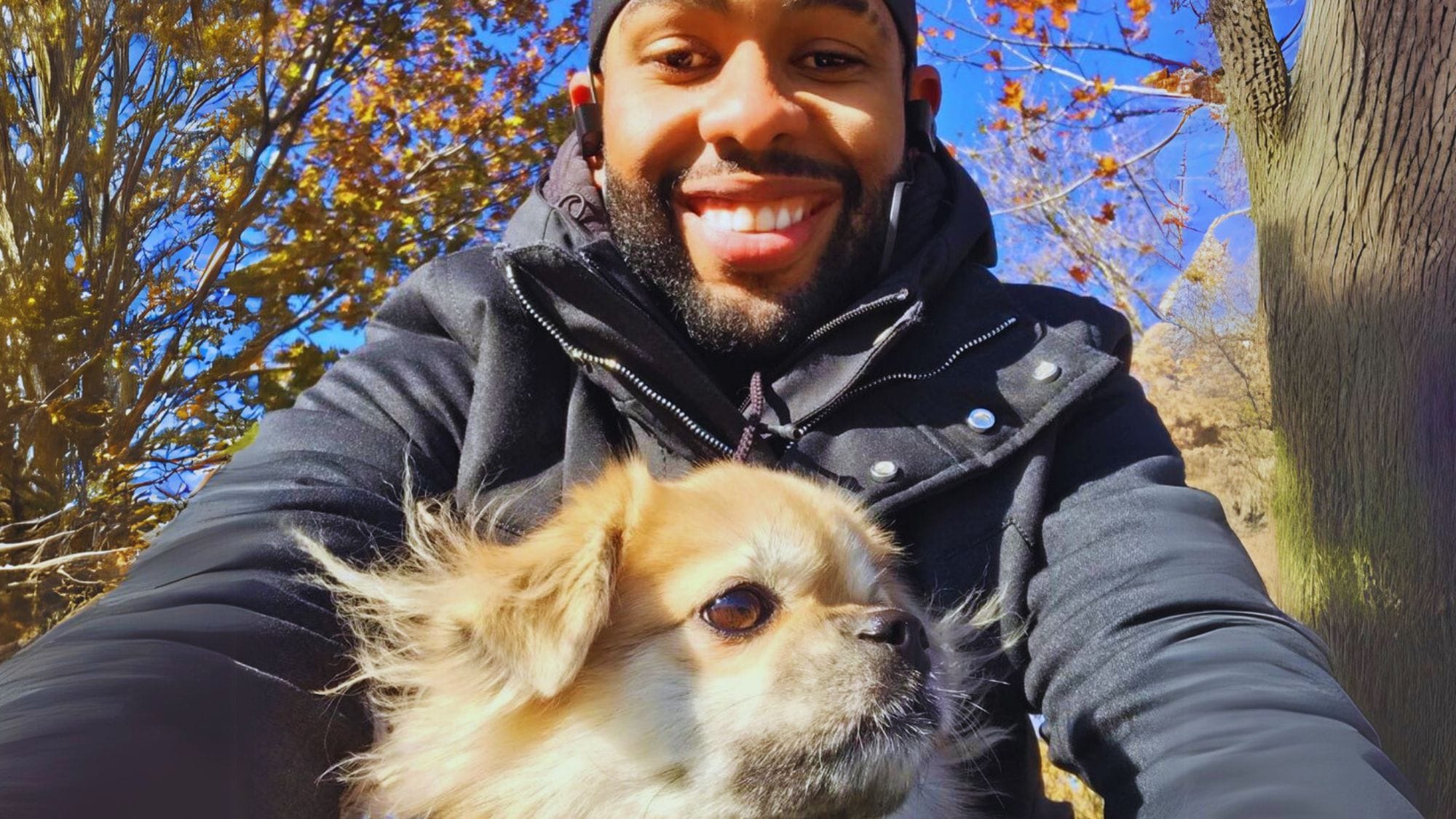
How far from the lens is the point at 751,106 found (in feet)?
8.52

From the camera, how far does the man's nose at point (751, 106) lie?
2.61 m

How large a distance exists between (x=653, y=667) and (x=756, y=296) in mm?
1236

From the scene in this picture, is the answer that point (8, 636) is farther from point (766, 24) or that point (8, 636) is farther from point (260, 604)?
point (766, 24)

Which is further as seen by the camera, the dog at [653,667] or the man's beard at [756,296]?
the man's beard at [756,296]

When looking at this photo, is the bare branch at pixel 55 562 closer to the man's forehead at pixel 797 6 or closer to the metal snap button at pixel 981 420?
the man's forehead at pixel 797 6

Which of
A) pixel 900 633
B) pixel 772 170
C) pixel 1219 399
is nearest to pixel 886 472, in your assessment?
pixel 900 633

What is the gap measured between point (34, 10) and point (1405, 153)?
6.45 m

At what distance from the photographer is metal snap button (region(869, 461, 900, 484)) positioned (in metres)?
2.37

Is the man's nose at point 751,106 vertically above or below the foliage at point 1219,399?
above

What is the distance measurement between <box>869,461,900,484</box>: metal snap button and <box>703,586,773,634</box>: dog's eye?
58cm

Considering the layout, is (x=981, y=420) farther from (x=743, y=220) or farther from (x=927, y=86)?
(x=927, y=86)

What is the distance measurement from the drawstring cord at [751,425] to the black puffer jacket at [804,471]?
33 mm

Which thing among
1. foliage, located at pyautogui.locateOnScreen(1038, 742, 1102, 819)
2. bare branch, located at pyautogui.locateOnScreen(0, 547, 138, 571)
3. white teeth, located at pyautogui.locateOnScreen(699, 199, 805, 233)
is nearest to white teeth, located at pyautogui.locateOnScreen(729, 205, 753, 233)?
white teeth, located at pyautogui.locateOnScreen(699, 199, 805, 233)

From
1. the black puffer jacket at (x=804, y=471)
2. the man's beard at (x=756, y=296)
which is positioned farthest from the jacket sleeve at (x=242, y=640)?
the man's beard at (x=756, y=296)
